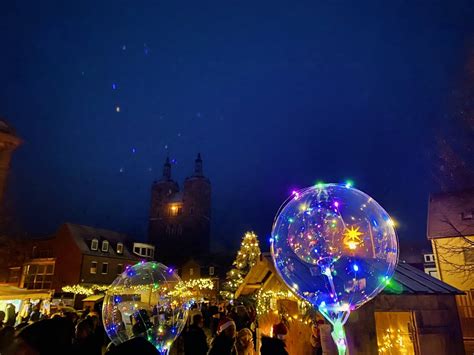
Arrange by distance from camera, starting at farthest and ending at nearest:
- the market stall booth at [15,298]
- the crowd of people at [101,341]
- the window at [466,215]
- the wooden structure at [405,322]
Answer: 1. the window at [466,215]
2. the market stall booth at [15,298]
3. the wooden structure at [405,322]
4. the crowd of people at [101,341]

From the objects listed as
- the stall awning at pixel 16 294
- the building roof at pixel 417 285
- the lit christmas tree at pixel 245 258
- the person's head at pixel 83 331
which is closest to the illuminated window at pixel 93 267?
the lit christmas tree at pixel 245 258

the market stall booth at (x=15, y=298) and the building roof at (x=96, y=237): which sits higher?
the building roof at (x=96, y=237)

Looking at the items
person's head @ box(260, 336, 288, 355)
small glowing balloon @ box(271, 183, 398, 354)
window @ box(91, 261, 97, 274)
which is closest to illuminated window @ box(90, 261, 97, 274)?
window @ box(91, 261, 97, 274)

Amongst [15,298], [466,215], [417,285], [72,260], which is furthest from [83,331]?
[72,260]

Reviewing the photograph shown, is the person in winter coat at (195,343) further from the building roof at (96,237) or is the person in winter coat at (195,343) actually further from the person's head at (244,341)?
the building roof at (96,237)

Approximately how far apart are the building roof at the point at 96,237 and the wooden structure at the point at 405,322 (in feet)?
118

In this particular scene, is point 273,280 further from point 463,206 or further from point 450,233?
point 463,206

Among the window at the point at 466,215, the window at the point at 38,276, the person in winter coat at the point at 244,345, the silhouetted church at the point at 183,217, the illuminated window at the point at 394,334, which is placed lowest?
the illuminated window at the point at 394,334

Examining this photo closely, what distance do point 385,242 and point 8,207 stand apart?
27429 millimetres

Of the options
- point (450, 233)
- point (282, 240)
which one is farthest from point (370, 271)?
point (450, 233)

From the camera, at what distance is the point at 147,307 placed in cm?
629

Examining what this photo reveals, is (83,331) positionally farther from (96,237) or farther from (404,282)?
(96,237)

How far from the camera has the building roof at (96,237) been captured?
40.4m

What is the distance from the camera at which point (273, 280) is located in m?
13.0
